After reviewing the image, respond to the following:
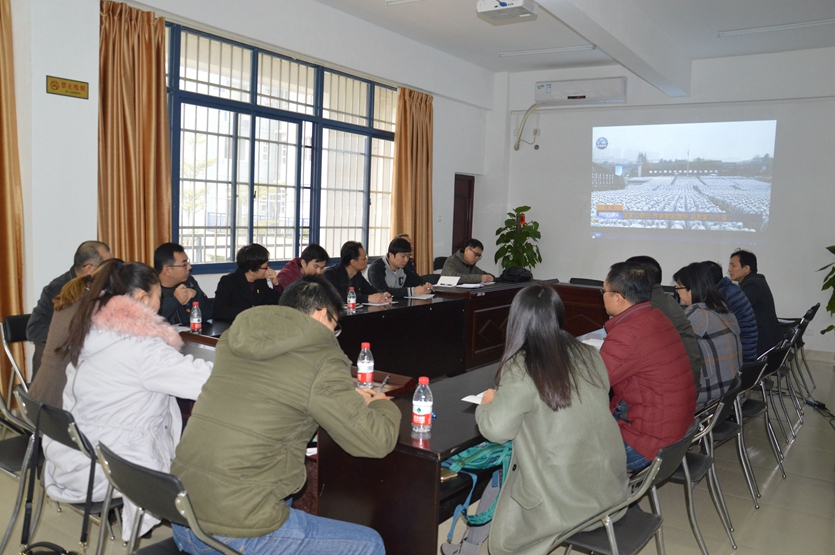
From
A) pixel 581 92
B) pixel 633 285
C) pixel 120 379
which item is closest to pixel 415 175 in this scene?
pixel 581 92

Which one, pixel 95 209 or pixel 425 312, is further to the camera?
pixel 425 312

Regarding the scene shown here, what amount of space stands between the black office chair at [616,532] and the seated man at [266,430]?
26.5 inches

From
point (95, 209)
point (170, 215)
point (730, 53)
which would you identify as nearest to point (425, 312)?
point (170, 215)

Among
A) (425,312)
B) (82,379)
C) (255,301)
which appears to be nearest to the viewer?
(82,379)

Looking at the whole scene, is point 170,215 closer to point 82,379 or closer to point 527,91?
point 82,379

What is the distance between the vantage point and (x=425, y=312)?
5445 mm

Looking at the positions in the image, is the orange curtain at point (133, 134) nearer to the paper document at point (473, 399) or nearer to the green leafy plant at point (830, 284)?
the paper document at point (473, 399)

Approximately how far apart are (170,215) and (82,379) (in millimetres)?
3450

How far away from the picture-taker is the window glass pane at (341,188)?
7215 millimetres

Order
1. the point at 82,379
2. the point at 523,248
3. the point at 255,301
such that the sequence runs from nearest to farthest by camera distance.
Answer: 1. the point at 82,379
2. the point at 255,301
3. the point at 523,248

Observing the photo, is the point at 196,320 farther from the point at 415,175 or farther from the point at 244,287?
the point at 415,175

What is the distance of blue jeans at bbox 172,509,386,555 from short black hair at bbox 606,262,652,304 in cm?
156

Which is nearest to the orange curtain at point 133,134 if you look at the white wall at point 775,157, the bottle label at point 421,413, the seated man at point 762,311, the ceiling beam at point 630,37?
the ceiling beam at point 630,37

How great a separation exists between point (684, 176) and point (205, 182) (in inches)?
230
